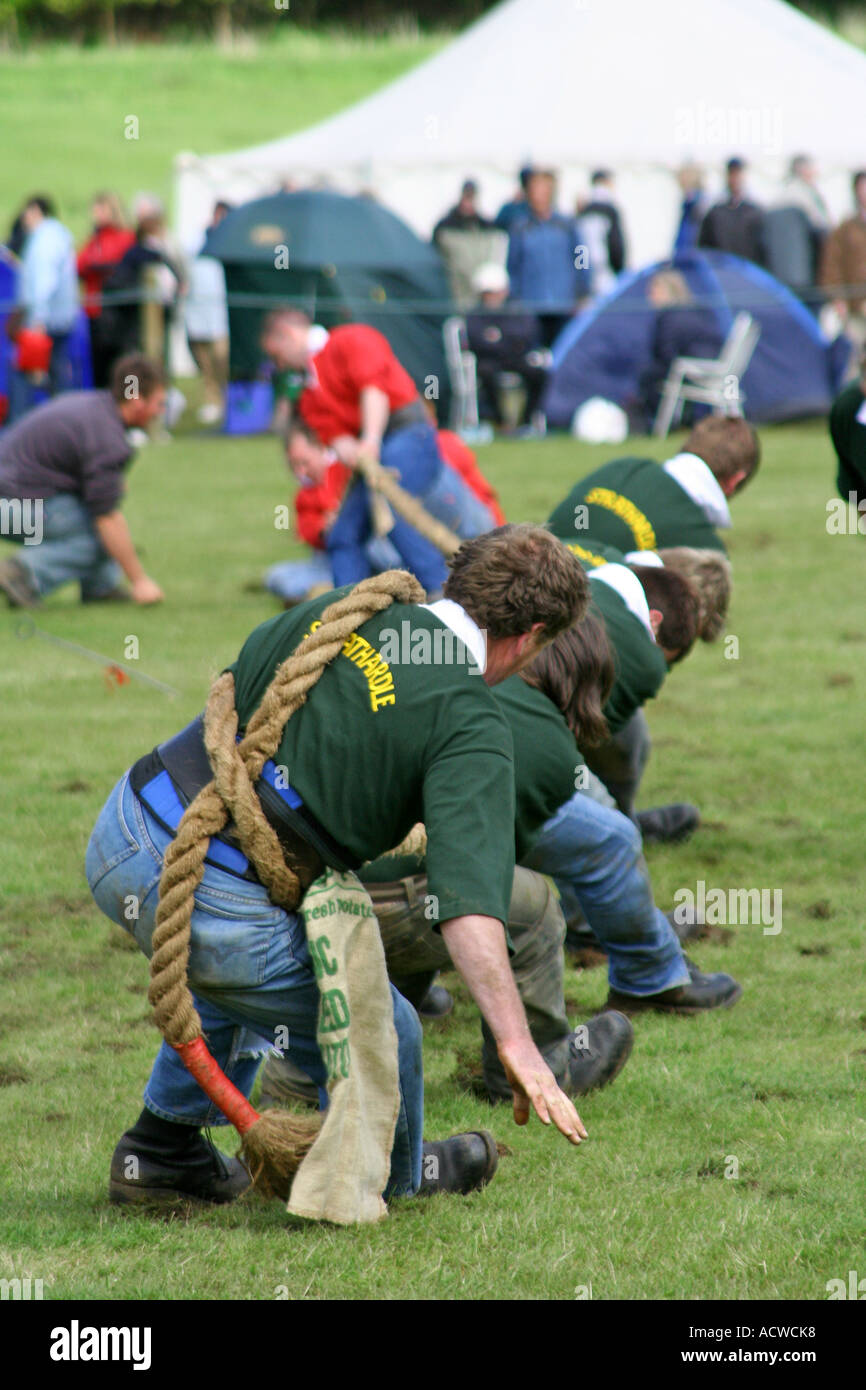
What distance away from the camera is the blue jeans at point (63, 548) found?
31.9 ft

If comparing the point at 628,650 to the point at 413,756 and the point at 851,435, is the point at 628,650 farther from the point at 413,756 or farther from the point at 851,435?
the point at 851,435

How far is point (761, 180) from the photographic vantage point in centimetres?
2020

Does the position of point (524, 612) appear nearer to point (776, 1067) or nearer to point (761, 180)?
point (776, 1067)

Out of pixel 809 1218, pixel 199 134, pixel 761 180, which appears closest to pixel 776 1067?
pixel 809 1218

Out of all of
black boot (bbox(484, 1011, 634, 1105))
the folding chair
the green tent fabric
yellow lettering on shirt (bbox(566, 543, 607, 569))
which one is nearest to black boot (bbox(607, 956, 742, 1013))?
black boot (bbox(484, 1011, 634, 1105))

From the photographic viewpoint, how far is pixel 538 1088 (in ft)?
10.0

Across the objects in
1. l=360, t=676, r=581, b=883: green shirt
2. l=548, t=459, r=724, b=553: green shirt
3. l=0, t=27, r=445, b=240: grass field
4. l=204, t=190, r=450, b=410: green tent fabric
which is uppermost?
l=0, t=27, r=445, b=240: grass field

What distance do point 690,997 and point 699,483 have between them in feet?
6.76

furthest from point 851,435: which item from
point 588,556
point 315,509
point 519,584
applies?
point 315,509

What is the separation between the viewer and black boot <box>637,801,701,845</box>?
637cm

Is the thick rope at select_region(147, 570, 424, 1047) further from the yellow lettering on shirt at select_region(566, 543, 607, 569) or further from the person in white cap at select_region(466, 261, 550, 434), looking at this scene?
the person in white cap at select_region(466, 261, 550, 434)

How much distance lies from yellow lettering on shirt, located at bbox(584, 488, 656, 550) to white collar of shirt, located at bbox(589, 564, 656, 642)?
1066 mm

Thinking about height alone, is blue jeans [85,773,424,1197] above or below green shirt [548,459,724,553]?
below

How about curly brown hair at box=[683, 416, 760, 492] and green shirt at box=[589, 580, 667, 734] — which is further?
curly brown hair at box=[683, 416, 760, 492]
